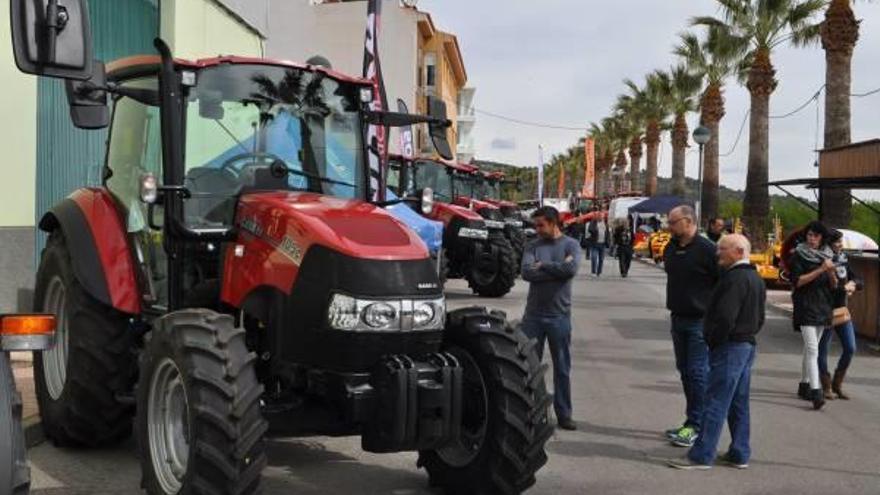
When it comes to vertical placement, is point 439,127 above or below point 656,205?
below

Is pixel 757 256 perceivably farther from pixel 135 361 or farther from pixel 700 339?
pixel 135 361

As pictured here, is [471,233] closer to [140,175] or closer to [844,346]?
[844,346]

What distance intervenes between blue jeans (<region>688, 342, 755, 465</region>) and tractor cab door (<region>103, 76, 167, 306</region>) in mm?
3713

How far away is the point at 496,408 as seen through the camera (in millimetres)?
5020

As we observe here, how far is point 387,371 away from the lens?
15.1ft

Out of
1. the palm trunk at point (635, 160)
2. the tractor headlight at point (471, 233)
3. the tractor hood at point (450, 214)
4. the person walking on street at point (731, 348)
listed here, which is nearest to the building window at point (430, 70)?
the palm trunk at point (635, 160)

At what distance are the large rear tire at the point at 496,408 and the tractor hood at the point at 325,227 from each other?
0.60 meters

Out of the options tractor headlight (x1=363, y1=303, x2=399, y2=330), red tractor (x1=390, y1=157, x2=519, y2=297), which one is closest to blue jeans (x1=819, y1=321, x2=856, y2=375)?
tractor headlight (x1=363, y1=303, x2=399, y2=330)

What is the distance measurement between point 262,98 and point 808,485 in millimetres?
4300

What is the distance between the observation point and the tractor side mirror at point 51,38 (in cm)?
317

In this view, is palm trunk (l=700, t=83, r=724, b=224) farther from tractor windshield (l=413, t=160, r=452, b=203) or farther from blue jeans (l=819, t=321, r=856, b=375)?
blue jeans (l=819, t=321, r=856, b=375)

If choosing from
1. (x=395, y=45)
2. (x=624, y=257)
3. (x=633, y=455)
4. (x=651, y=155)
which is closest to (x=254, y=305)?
(x=633, y=455)

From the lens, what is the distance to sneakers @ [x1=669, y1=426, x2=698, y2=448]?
714 centimetres

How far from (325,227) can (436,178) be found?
14.6m
